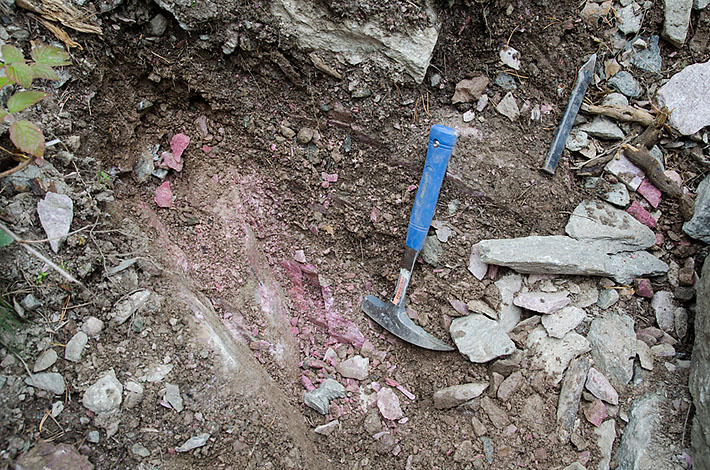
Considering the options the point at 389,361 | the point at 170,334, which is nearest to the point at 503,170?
the point at 389,361

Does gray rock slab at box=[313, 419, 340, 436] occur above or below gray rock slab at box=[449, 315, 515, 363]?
below

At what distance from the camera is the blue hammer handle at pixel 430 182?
6.72ft

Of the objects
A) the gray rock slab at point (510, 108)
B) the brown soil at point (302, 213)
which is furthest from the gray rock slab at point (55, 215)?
the gray rock slab at point (510, 108)

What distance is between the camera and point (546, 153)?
221 cm

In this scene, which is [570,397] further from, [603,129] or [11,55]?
[11,55]

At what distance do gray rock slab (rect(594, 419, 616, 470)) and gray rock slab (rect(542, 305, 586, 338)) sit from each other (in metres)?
0.41

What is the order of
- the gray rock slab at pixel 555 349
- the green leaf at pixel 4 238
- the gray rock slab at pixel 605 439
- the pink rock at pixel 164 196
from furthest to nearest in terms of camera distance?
the pink rock at pixel 164 196
the gray rock slab at pixel 555 349
the gray rock slab at pixel 605 439
the green leaf at pixel 4 238

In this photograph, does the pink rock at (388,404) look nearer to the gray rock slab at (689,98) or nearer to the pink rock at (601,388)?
the pink rock at (601,388)

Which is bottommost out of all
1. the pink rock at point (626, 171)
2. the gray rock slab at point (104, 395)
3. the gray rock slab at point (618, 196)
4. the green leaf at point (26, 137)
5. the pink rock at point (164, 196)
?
the gray rock slab at point (104, 395)

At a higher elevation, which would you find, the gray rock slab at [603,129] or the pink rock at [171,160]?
the gray rock slab at [603,129]

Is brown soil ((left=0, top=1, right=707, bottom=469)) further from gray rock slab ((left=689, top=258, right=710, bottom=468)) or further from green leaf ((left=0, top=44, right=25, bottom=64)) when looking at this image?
green leaf ((left=0, top=44, right=25, bottom=64))

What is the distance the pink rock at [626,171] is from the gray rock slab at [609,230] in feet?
0.51

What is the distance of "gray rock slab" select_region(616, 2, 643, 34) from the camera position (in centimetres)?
221

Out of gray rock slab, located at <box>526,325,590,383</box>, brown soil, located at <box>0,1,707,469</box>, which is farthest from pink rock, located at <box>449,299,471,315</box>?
gray rock slab, located at <box>526,325,590,383</box>
